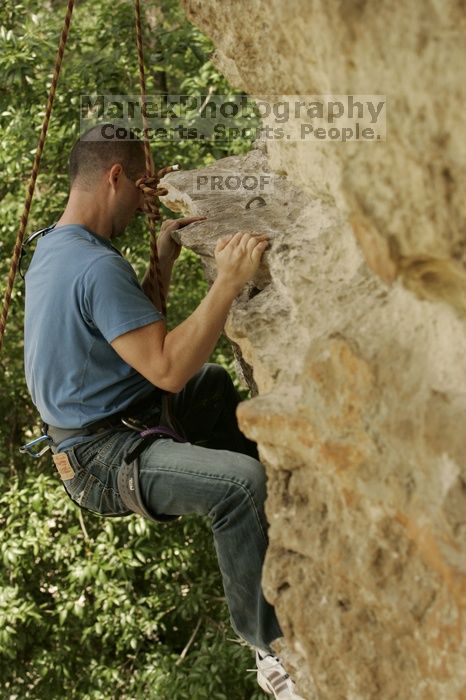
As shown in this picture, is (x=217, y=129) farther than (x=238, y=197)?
Yes

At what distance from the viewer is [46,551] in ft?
20.5

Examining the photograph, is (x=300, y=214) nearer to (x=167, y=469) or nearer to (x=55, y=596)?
(x=167, y=469)

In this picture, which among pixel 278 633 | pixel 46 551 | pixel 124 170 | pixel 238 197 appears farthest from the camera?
pixel 46 551

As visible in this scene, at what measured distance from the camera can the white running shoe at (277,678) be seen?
2.70 meters

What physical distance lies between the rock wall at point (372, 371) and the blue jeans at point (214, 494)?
225 millimetres

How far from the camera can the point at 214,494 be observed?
2588 mm

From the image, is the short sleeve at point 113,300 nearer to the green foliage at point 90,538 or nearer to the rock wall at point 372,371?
the rock wall at point 372,371

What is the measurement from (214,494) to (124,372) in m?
0.46

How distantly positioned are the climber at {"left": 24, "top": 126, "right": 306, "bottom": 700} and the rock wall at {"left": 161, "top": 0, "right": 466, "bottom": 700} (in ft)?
0.61

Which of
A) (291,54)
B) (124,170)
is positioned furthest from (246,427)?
(124,170)

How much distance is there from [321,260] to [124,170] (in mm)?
881

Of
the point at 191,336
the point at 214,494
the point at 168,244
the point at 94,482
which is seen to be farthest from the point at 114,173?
the point at 214,494

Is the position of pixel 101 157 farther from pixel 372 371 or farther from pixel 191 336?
pixel 372 371

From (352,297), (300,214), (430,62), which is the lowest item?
(352,297)
